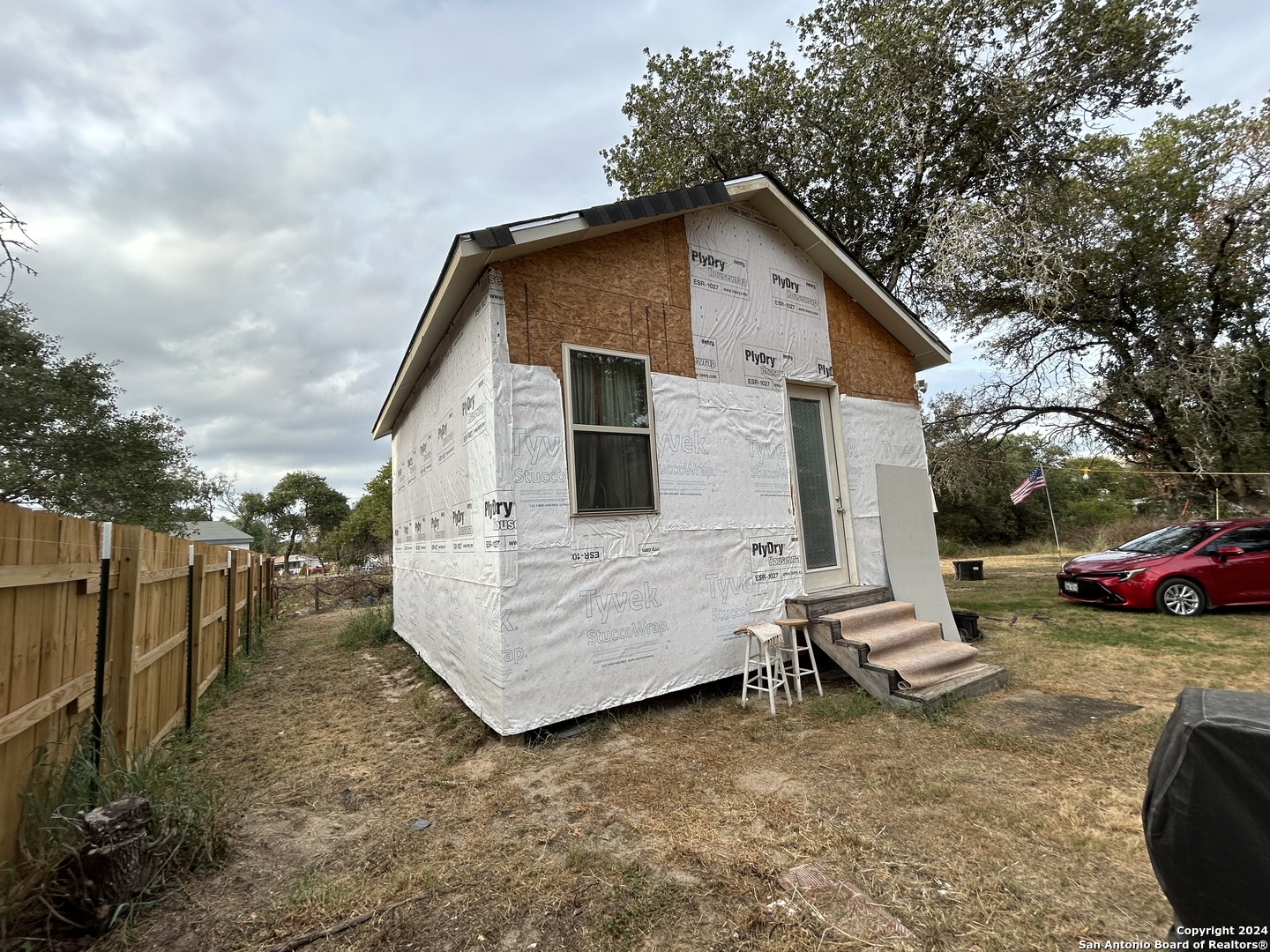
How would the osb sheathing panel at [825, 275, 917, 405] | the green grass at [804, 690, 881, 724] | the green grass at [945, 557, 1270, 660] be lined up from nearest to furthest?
the green grass at [804, 690, 881, 724] < the green grass at [945, 557, 1270, 660] < the osb sheathing panel at [825, 275, 917, 405]

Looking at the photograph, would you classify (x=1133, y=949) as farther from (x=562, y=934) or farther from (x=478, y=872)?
(x=478, y=872)

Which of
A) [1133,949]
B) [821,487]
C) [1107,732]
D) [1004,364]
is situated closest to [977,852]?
[1133,949]

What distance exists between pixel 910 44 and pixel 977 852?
41.9 ft

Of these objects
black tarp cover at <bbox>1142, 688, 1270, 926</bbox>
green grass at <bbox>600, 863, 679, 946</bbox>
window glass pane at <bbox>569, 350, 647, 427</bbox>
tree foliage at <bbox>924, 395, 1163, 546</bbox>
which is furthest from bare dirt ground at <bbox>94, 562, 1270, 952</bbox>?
tree foliage at <bbox>924, 395, 1163, 546</bbox>

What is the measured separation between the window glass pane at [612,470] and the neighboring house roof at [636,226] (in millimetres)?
1599

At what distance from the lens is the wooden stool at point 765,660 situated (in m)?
4.79

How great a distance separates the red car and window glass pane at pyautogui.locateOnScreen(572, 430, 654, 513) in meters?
8.55

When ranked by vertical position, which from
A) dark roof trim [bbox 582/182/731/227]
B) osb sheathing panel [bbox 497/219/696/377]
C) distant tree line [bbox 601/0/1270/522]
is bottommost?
osb sheathing panel [bbox 497/219/696/377]

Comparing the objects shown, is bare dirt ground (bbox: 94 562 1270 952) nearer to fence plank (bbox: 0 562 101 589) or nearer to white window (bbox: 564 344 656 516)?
fence plank (bbox: 0 562 101 589)

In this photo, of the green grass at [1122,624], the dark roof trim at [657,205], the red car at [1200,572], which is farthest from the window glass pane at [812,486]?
the red car at [1200,572]

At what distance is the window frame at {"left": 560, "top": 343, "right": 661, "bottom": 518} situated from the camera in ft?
15.1

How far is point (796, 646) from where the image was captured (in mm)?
5332

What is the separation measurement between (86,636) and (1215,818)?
4.44 meters

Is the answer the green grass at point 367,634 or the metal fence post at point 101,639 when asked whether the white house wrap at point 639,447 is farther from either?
the green grass at point 367,634
